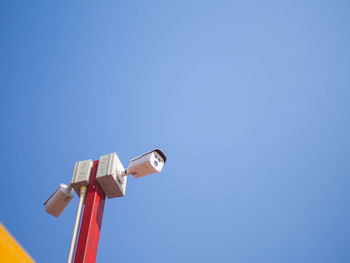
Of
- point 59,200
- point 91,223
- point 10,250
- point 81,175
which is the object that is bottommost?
point 10,250

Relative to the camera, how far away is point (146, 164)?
268 centimetres

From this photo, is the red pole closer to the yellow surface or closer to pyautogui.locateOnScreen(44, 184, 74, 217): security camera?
pyautogui.locateOnScreen(44, 184, 74, 217): security camera

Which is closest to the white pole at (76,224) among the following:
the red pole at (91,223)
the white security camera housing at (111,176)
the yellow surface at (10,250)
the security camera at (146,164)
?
the red pole at (91,223)

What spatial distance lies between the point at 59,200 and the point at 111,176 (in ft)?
1.91

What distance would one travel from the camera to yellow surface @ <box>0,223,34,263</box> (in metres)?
0.89

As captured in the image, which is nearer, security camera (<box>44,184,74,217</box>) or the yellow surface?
the yellow surface

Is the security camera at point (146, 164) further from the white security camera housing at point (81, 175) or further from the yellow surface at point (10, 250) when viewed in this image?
the yellow surface at point (10, 250)

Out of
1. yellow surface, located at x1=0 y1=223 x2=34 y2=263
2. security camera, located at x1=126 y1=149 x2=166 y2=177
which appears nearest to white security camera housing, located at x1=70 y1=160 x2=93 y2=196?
security camera, located at x1=126 y1=149 x2=166 y2=177

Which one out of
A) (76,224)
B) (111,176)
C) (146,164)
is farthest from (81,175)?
(146,164)

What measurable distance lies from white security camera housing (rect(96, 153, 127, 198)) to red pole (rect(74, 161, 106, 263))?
2.4 inches

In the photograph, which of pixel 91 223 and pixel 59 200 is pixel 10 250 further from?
pixel 59 200

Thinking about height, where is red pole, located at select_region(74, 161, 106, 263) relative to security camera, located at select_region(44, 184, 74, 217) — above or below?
below

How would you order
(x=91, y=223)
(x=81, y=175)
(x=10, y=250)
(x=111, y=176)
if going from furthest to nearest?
(x=81, y=175) → (x=111, y=176) → (x=91, y=223) → (x=10, y=250)

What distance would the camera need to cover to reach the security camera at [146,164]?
2697mm
